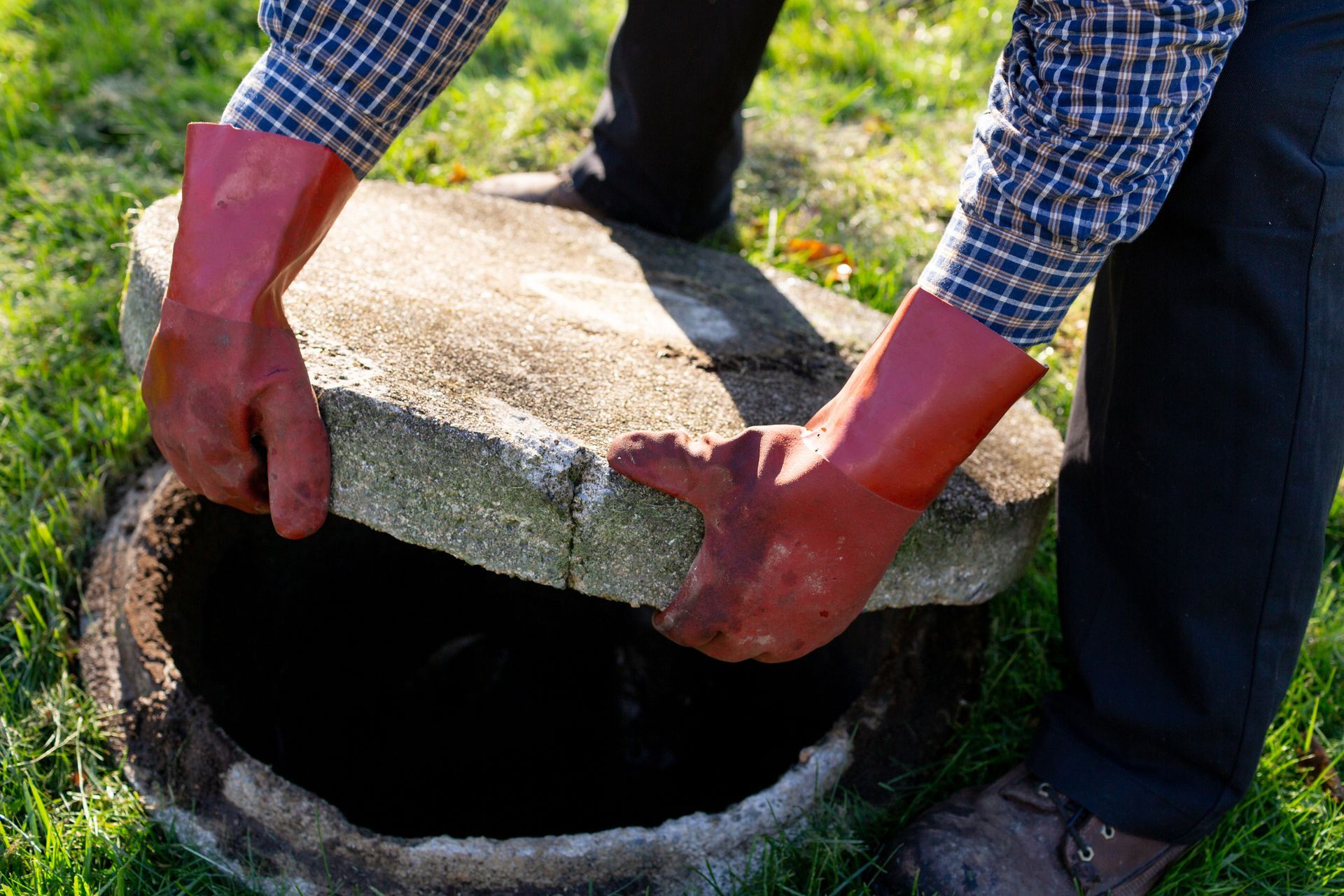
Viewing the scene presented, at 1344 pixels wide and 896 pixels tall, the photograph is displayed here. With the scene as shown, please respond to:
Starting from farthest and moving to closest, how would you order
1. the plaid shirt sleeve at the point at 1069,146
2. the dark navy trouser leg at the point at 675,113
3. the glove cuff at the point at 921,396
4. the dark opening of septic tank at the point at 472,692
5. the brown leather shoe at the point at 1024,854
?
the dark navy trouser leg at the point at 675,113 → the dark opening of septic tank at the point at 472,692 → the brown leather shoe at the point at 1024,854 → the glove cuff at the point at 921,396 → the plaid shirt sleeve at the point at 1069,146

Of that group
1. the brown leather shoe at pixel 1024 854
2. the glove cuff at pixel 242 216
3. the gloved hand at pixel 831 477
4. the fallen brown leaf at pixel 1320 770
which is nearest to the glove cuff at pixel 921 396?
the gloved hand at pixel 831 477

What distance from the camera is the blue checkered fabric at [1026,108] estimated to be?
1.23 meters

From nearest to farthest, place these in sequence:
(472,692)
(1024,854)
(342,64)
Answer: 1. (342,64)
2. (1024,854)
3. (472,692)

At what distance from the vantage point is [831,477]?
1357 millimetres

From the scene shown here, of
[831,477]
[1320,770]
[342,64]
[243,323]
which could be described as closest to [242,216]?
[243,323]

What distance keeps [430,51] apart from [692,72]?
1.11 m

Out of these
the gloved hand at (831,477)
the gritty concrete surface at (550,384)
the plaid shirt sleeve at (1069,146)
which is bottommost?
the gritty concrete surface at (550,384)

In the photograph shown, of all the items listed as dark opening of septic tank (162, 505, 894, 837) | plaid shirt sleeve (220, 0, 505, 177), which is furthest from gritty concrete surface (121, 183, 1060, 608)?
dark opening of septic tank (162, 505, 894, 837)

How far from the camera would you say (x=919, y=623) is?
2104 mm

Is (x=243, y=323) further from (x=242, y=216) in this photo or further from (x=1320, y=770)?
(x=1320, y=770)

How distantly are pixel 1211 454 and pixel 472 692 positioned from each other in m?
1.71

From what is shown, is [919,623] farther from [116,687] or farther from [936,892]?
[116,687]

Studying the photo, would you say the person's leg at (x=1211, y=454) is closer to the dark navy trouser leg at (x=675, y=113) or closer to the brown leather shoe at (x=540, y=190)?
the dark navy trouser leg at (x=675, y=113)

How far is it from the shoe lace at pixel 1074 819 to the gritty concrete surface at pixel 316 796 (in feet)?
0.87
